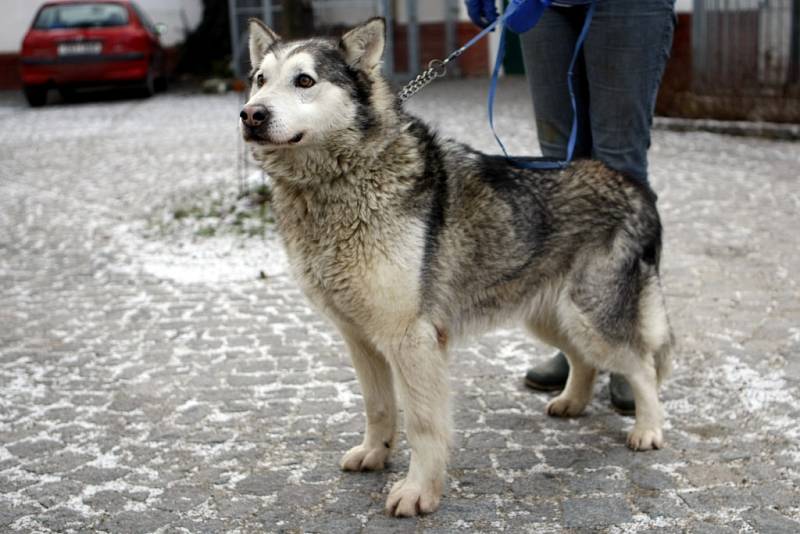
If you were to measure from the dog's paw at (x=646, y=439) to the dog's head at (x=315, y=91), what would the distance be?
1684 mm

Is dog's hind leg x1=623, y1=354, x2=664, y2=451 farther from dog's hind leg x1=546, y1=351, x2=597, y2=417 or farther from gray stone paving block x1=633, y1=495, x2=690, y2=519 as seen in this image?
gray stone paving block x1=633, y1=495, x2=690, y2=519

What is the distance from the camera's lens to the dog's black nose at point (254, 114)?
122 inches

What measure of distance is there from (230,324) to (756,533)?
348cm

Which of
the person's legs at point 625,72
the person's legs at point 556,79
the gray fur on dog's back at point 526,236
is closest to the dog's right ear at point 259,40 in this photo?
the gray fur on dog's back at point 526,236

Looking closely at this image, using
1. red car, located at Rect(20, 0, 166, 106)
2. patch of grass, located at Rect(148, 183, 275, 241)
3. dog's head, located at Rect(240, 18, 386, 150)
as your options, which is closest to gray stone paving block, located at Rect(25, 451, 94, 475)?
dog's head, located at Rect(240, 18, 386, 150)

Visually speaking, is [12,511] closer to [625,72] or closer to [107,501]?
[107,501]

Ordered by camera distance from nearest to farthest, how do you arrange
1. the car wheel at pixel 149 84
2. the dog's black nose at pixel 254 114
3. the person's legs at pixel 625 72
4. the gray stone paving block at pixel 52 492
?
the dog's black nose at pixel 254 114 → the gray stone paving block at pixel 52 492 → the person's legs at pixel 625 72 → the car wheel at pixel 149 84

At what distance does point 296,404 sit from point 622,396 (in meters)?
1.50

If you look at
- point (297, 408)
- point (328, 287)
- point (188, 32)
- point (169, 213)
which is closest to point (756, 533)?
point (328, 287)

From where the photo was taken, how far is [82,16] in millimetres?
18188

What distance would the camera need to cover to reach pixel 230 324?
5.79m

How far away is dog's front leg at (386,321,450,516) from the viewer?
3.34 m

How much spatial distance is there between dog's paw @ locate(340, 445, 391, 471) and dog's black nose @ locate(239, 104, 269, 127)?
1.42 meters

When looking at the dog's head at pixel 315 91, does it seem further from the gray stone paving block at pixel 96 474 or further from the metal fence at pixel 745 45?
the metal fence at pixel 745 45
